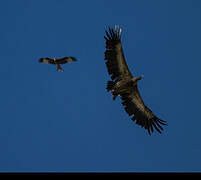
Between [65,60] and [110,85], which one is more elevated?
[65,60]

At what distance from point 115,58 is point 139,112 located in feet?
13.4

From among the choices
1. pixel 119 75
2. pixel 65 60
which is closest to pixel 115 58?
pixel 119 75

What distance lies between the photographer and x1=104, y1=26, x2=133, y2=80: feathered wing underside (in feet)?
67.1

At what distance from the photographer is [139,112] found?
71.4 ft

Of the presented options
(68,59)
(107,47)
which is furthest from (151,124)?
(68,59)

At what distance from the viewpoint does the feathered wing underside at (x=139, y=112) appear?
21.5m

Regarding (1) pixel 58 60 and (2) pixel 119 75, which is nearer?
(2) pixel 119 75

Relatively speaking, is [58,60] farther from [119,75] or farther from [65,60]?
[119,75]

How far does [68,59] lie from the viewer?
2436 centimetres

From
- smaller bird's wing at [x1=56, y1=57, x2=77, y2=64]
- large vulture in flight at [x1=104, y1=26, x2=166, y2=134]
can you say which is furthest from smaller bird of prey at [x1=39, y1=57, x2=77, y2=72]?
large vulture in flight at [x1=104, y1=26, x2=166, y2=134]

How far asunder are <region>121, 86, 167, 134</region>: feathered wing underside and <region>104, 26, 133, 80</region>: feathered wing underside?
1.62 m

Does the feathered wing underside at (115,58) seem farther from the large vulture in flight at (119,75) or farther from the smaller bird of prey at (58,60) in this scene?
the smaller bird of prey at (58,60)
